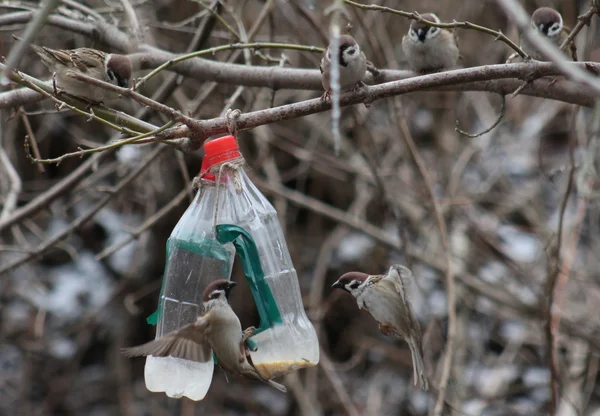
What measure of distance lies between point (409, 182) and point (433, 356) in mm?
1276

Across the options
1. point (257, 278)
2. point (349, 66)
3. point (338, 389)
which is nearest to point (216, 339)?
point (257, 278)

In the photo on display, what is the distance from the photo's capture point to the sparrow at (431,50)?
349 cm

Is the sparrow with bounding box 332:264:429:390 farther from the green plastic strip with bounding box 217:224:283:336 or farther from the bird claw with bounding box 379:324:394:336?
the green plastic strip with bounding box 217:224:283:336

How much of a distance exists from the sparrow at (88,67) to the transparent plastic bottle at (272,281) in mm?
757

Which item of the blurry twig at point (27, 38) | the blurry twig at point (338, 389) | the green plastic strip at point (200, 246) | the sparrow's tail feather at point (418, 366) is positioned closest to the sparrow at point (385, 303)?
the sparrow's tail feather at point (418, 366)

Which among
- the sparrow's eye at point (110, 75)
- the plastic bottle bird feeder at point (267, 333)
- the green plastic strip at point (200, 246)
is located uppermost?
the sparrow's eye at point (110, 75)

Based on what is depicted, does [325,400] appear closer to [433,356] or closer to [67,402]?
[433,356]

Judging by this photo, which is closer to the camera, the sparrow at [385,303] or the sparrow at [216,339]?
the sparrow at [216,339]

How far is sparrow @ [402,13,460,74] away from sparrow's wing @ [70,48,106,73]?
55.8 inches

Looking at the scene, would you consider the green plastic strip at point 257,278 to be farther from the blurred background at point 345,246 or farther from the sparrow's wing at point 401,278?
the blurred background at point 345,246

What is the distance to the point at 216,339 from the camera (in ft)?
6.84

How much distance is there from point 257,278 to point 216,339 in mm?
212

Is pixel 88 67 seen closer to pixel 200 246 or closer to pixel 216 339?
pixel 200 246

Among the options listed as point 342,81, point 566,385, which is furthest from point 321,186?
point 342,81
